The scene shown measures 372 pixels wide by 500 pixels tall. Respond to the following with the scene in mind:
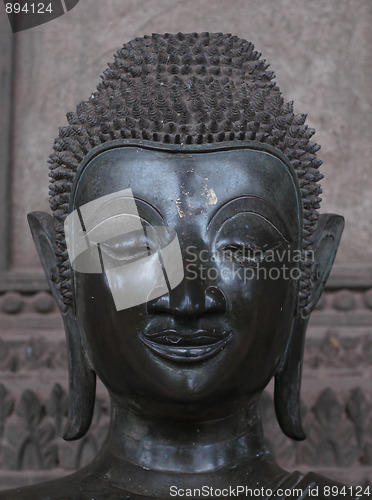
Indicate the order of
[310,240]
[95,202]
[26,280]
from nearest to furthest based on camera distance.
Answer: [95,202]
[310,240]
[26,280]

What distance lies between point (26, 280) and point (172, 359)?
1137mm

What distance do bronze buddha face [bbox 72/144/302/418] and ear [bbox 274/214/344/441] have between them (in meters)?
0.16

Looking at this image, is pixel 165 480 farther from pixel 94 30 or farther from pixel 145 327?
pixel 94 30

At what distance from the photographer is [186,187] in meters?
1.42

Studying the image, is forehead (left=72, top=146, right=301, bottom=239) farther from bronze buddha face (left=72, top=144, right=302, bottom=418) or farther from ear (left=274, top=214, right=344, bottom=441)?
ear (left=274, top=214, right=344, bottom=441)

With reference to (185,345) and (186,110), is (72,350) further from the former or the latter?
(186,110)

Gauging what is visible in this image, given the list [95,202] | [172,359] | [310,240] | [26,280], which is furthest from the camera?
[26,280]

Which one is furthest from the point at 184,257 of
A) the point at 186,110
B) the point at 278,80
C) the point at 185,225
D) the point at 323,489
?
the point at 278,80

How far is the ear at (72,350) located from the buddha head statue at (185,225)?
0.15 ft

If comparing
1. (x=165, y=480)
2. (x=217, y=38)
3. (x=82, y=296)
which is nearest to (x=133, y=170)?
(x=82, y=296)

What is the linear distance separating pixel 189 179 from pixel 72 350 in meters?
0.49

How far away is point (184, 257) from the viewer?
1.39m

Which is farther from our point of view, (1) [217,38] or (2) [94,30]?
(2) [94,30]

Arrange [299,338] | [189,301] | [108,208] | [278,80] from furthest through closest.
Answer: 1. [278,80]
2. [299,338]
3. [108,208]
4. [189,301]
